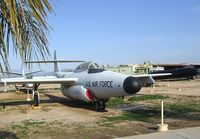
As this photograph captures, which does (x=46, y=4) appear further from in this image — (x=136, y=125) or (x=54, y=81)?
(x=54, y=81)

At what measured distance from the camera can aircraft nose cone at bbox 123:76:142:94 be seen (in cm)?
1360

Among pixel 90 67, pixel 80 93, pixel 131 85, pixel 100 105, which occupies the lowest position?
pixel 100 105

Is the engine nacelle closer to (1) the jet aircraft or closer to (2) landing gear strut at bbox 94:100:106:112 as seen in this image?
(1) the jet aircraft

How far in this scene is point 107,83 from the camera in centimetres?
1518

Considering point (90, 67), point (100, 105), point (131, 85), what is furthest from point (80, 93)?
point (131, 85)

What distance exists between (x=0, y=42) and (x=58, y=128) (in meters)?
7.46

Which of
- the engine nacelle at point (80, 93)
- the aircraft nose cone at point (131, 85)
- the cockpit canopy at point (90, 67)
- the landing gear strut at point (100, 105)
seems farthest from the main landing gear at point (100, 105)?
the aircraft nose cone at point (131, 85)

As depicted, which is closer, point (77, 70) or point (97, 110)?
point (97, 110)

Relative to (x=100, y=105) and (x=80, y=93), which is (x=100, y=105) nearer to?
(x=100, y=105)

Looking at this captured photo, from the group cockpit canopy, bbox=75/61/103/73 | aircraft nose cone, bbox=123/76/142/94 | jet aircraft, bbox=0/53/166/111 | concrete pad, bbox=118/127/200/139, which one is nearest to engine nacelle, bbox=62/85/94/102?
jet aircraft, bbox=0/53/166/111

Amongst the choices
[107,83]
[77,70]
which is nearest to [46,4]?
[107,83]

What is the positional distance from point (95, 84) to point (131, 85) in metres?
2.87

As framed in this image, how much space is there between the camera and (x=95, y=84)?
16.1 metres

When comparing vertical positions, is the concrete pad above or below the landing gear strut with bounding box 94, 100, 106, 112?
below
